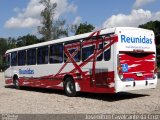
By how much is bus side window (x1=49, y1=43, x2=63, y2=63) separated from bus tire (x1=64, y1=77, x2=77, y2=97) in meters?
1.16

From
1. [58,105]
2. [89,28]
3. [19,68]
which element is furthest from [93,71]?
[89,28]

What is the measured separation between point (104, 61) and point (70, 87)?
3232mm

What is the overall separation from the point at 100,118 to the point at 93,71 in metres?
5.10

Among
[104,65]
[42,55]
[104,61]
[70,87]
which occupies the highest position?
[42,55]

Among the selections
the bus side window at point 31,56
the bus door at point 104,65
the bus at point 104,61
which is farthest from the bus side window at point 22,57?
the bus door at point 104,65

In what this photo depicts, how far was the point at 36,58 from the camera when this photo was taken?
21234 mm

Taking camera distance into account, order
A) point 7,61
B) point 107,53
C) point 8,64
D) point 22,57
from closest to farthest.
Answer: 1. point 107,53
2. point 22,57
3. point 8,64
4. point 7,61

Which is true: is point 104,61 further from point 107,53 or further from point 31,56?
point 31,56

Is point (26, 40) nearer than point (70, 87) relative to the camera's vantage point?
No

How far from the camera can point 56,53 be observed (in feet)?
62.3

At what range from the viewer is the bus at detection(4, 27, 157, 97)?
1470 centimetres

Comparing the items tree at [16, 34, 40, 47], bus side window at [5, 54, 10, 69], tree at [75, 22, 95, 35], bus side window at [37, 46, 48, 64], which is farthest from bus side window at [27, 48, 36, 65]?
tree at [16, 34, 40, 47]

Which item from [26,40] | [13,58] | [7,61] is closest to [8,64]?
[7,61]

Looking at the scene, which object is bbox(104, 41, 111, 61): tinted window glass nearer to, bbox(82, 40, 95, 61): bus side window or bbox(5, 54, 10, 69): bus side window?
bbox(82, 40, 95, 61): bus side window
